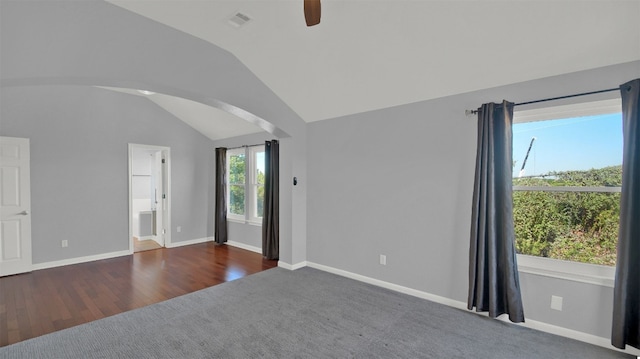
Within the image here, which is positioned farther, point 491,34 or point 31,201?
point 31,201

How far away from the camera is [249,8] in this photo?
2613 millimetres

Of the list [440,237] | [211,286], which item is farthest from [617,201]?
[211,286]

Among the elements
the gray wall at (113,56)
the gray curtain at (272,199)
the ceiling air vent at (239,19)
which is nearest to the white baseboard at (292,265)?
the gray curtain at (272,199)

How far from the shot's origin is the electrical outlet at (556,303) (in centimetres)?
248

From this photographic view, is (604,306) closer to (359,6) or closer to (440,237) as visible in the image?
(440,237)

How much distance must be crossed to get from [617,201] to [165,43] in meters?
4.43

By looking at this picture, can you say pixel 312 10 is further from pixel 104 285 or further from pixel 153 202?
pixel 153 202

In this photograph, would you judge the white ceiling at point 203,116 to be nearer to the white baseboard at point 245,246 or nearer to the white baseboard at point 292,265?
the white baseboard at point 245,246

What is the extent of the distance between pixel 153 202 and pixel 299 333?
561 cm

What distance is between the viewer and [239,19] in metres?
2.79

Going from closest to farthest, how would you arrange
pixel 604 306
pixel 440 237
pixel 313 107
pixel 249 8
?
pixel 604 306 → pixel 249 8 → pixel 440 237 → pixel 313 107

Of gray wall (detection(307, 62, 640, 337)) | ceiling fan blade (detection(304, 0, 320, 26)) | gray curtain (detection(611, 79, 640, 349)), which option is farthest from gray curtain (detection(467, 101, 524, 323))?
ceiling fan blade (detection(304, 0, 320, 26))

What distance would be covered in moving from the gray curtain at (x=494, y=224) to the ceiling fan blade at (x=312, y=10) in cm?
199

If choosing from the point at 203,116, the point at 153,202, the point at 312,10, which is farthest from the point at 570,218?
the point at 153,202
